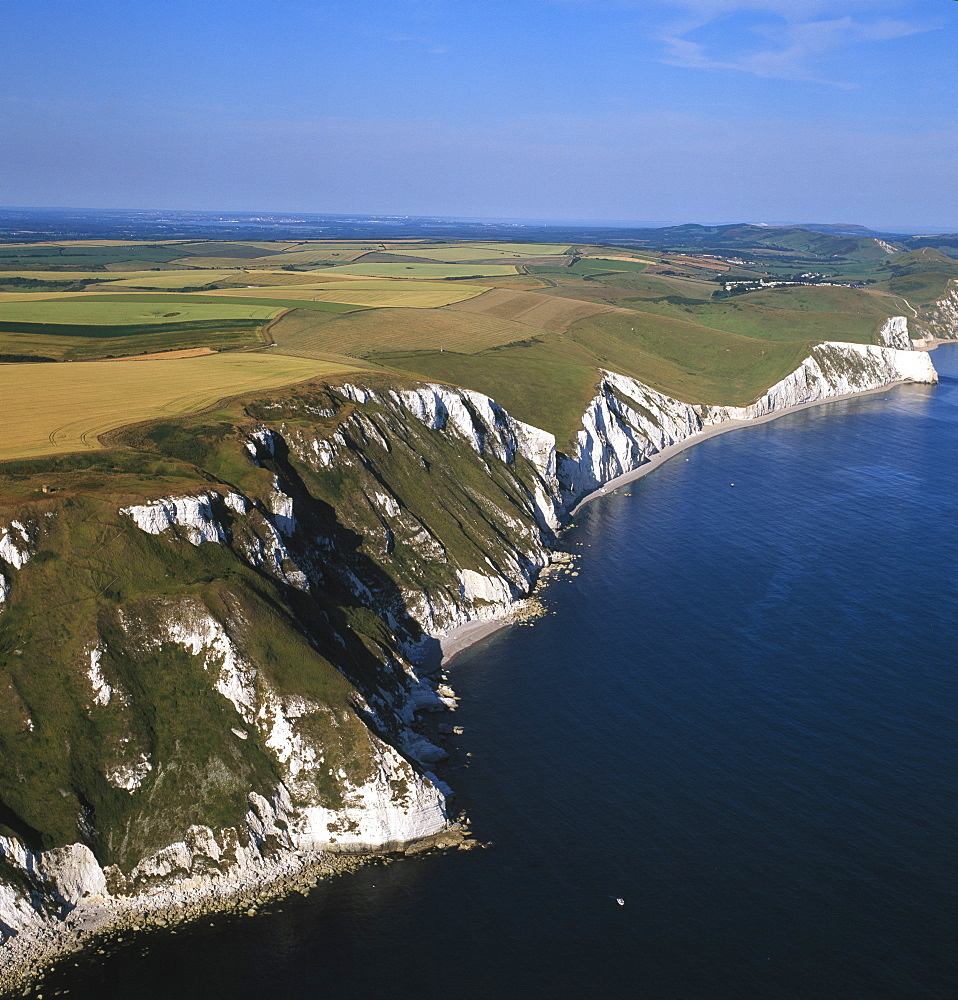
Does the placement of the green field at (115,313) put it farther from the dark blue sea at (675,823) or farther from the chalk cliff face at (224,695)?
the dark blue sea at (675,823)

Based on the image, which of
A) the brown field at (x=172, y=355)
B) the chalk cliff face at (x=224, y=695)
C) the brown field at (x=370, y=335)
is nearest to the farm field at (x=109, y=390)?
the brown field at (x=172, y=355)

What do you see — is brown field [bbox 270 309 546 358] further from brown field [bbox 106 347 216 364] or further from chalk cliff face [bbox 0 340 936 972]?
chalk cliff face [bbox 0 340 936 972]

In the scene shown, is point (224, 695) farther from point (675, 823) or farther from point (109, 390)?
point (109, 390)

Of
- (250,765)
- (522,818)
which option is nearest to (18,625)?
(250,765)

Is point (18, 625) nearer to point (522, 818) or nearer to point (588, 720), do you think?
point (522, 818)

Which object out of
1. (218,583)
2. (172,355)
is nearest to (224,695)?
(218,583)

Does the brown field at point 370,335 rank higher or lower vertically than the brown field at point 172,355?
higher
